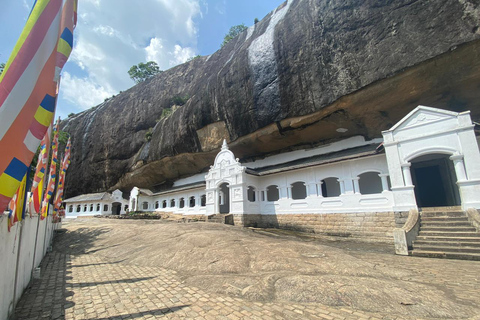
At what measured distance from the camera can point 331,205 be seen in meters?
15.2

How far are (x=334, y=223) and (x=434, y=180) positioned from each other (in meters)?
6.89

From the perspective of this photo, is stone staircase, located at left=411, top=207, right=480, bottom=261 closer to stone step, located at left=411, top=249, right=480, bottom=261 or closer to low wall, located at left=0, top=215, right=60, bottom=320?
stone step, located at left=411, top=249, right=480, bottom=261

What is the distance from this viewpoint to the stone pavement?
3.86 meters

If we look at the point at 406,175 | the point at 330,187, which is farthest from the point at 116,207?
the point at 406,175

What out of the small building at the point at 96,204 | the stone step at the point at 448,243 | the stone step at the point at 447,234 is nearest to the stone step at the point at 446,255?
the stone step at the point at 448,243

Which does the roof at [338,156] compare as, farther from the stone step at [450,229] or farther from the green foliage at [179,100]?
the green foliage at [179,100]

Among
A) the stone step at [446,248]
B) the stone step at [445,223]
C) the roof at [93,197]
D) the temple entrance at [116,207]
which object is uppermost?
the roof at [93,197]

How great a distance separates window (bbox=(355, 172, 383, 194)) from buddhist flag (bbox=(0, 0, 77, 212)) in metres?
17.6

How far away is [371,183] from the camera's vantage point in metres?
16.4

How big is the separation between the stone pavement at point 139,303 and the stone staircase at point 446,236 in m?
6.89

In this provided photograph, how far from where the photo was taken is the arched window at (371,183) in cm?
1619

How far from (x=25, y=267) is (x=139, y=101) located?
3265 centimetres

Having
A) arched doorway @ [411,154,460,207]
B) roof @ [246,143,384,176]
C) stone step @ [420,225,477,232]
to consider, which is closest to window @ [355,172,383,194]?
roof @ [246,143,384,176]

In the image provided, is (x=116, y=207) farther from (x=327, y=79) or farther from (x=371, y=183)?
(x=371, y=183)
